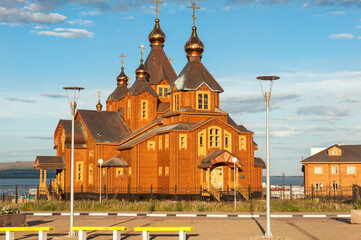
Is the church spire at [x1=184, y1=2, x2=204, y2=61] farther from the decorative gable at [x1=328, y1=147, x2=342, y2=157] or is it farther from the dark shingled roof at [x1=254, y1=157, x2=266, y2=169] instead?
the decorative gable at [x1=328, y1=147, x2=342, y2=157]

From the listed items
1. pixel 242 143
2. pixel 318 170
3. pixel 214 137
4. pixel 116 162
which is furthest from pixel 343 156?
pixel 116 162

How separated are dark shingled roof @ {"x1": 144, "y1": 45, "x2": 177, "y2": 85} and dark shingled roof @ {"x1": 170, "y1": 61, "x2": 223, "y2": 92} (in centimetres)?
891

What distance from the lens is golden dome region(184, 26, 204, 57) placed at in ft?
150

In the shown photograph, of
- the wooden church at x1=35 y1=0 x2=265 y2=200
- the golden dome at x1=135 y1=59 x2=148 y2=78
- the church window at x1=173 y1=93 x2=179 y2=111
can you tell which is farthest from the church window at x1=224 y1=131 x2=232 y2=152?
the golden dome at x1=135 y1=59 x2=148 y2=78

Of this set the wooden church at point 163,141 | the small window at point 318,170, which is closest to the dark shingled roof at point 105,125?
the wooden church at point 163,141

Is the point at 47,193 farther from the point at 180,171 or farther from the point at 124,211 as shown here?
the point at 124,211

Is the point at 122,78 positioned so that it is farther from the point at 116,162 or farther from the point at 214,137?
the point at 214,137

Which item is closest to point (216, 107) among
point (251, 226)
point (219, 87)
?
point (219, 87)

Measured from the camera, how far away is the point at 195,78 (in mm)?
44281

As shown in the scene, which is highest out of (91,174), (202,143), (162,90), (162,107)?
(162,90)

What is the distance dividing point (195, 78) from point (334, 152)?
25.9 meters

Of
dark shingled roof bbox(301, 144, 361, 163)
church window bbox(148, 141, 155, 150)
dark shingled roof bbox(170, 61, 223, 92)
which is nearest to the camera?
dark shingled roof bbox(170, 61, 223, 92)

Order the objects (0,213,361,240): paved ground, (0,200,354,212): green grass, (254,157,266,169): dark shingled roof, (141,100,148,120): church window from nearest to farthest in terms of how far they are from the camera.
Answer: (0,213,361,240): paved ground → (0,200,354,212): green grass → (141,100,148,120): church window → (254,157,266,169): dark shingled roof

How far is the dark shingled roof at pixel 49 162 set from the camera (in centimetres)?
4938
